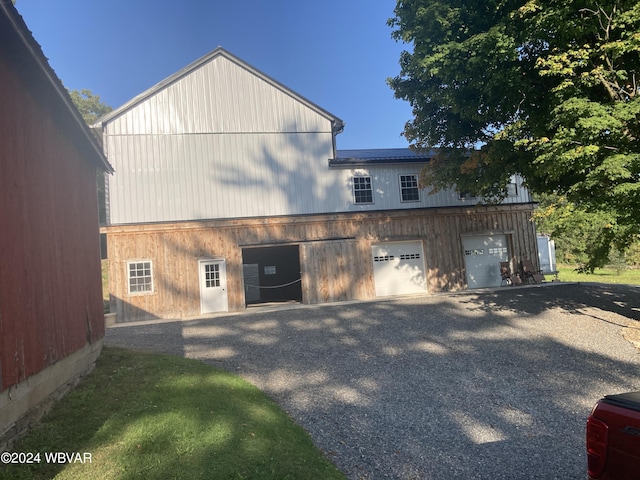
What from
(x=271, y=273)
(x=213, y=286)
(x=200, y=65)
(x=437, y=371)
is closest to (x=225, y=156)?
(x=200, y=65)

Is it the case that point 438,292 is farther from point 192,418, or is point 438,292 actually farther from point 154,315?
point 192,418

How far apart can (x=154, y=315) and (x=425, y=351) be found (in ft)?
36.1

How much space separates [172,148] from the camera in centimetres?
1681

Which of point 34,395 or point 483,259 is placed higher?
point 483,259

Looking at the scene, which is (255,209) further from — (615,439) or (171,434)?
(615,439)

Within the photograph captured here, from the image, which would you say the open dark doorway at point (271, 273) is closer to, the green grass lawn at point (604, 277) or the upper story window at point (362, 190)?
the upper story window at point (362, 190)

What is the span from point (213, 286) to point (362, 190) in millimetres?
7688

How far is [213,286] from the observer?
16.4 m

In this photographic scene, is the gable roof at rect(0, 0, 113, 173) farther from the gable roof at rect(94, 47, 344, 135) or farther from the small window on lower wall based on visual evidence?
the gable roof at rect(94, 47, 344, 135)

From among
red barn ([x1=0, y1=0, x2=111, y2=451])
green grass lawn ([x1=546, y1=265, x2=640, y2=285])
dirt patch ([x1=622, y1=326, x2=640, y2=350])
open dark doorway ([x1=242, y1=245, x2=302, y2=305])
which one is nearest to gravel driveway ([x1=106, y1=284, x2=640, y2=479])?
dirt patch ([x1=622, y1=326, x2=640, y2=350])

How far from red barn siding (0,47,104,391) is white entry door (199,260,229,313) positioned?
308 inches

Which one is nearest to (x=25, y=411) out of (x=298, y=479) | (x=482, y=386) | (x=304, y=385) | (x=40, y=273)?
(x=40, y=273)

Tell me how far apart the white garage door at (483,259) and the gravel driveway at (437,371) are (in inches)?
167

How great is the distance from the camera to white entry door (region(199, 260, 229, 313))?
16.2 metres
